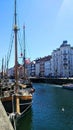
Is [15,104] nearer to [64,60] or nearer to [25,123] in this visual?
[25,123]

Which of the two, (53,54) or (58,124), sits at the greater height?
(53,54)

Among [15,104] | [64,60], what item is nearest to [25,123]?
[15,104]

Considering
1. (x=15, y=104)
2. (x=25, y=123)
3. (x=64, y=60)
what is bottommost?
(x=25, y=123)

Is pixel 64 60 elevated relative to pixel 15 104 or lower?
elevated

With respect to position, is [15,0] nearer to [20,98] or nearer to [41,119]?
[20,98]

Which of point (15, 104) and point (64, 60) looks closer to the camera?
point (15, 104)

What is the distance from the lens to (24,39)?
71.3m

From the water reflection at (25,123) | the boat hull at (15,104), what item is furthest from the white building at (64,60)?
the boat hull at (15,104)

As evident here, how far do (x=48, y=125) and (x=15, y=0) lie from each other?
57.0 ft

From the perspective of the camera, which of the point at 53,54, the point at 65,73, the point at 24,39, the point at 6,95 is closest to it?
the point at 6,95

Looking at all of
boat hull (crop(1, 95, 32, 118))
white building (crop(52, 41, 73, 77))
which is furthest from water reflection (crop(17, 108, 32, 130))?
white building (crop(52, 41, 73, 77))

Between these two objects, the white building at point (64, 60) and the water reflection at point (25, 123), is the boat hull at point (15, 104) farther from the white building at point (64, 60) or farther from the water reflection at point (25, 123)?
the white building at point (64, 60)

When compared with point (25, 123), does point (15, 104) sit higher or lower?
higher

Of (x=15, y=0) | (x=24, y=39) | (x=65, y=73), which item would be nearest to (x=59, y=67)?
(x=65, y=73)
